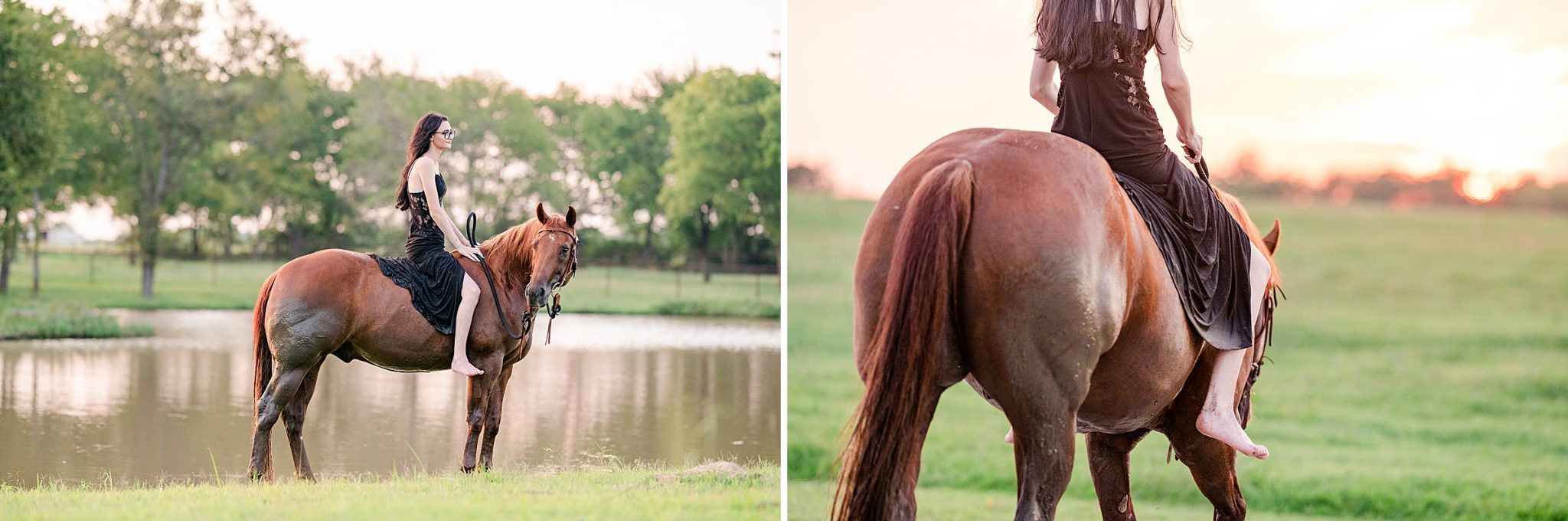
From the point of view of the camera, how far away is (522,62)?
49.4 feet

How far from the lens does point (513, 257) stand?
442cm

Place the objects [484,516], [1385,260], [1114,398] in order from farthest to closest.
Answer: [1385,260]
[484,516]
[1114,398]

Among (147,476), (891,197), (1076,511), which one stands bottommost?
(1076,511)

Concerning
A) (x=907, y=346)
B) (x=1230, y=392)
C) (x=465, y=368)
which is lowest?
(x=465, y=368)

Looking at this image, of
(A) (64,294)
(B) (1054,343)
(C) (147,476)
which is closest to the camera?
(B) (1054,343)

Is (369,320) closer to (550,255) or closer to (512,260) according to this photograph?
(512,260)

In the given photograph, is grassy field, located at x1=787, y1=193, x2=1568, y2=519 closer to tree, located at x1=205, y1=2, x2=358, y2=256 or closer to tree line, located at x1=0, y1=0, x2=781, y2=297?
tree line, located at x1=0, y1=0, x2=781, y2=297

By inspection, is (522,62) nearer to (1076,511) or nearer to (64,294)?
(64,294)

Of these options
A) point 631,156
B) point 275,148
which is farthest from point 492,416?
point 275,148

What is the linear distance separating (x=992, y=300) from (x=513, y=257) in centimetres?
270

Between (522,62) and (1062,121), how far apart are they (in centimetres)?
1317

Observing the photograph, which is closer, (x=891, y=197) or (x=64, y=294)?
(x=891, y=197)

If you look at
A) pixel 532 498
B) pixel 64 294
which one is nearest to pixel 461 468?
pixel 532 498

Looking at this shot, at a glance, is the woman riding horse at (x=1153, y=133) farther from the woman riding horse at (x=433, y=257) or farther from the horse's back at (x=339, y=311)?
the horse's back at (x=339, y=311)
